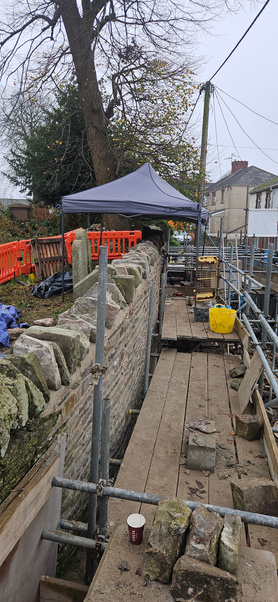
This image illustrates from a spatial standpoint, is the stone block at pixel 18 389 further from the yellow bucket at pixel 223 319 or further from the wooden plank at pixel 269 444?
the yellow bucket at pixel 223 319

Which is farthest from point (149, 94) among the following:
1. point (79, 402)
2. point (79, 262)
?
point (79, 402)

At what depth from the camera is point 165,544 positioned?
2.00m

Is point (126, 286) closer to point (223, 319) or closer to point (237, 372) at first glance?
point (237, 372)

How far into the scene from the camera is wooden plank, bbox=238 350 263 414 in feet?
15.1

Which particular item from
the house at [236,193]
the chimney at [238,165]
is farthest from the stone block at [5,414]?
the chimney at [238,165]

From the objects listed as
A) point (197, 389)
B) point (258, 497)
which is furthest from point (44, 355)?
point (197, 389)

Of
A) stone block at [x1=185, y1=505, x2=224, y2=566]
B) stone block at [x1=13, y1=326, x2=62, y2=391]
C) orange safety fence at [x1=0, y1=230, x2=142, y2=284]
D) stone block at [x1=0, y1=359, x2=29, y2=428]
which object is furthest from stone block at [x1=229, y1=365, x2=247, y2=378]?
orange safety fence at [x1=0, y1=230, x2=142, y2=284]

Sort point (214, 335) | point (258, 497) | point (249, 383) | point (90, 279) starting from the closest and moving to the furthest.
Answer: point (258, 497) → point (249, 383) → point (90, 279) → point (214, 335)

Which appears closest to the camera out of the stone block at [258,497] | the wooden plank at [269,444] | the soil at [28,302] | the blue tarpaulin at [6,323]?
the stone block at [258,497]

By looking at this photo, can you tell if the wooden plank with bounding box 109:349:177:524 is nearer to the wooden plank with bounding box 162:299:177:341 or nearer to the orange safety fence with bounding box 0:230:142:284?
the wooden plank with bounding box 162:299:177:341

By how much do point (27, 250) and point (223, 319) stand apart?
5394 mm

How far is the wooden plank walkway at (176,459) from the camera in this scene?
2178 mm

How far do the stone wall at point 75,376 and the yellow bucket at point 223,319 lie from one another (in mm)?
2593

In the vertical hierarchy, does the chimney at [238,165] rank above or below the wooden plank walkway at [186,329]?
above
